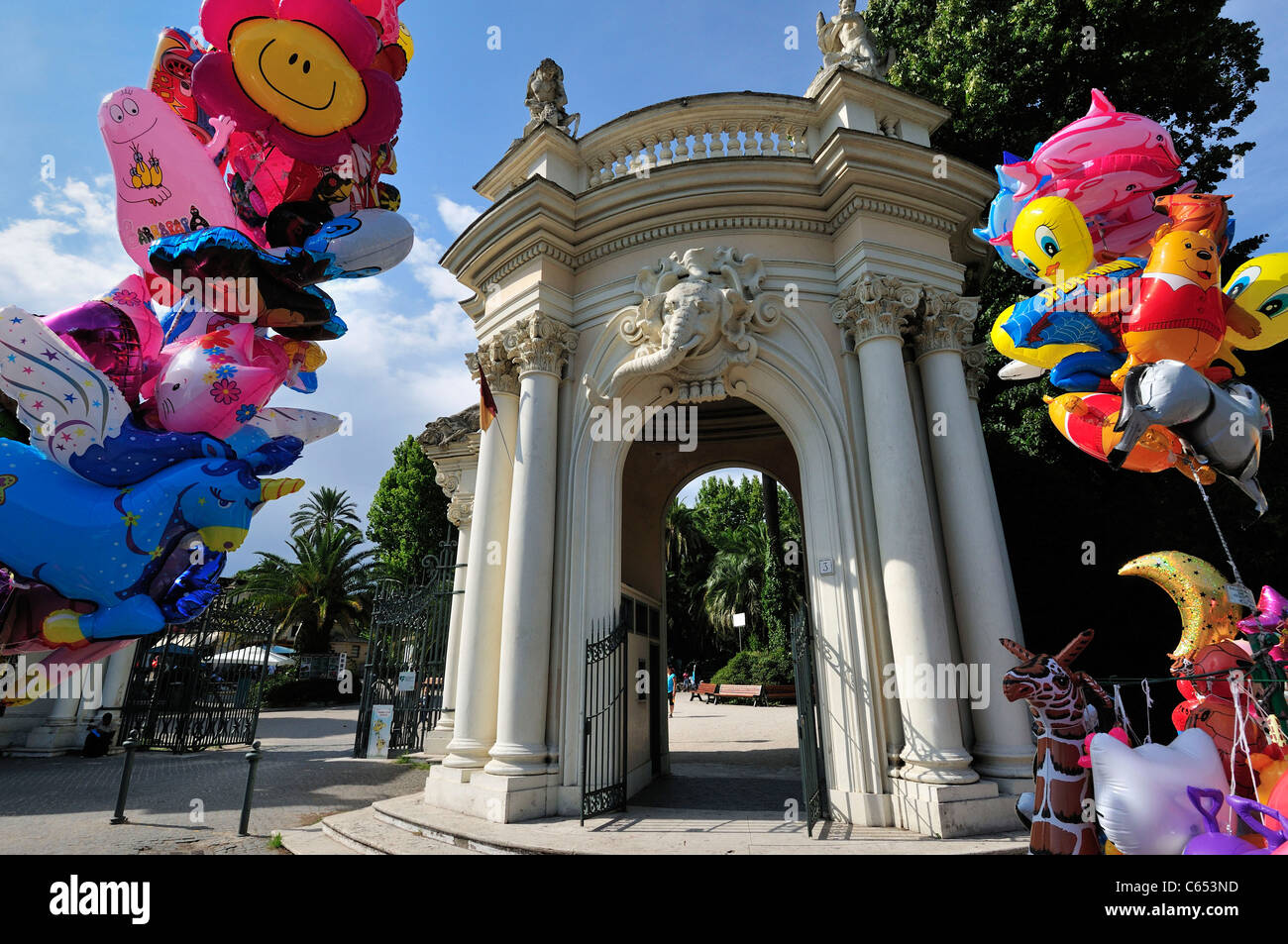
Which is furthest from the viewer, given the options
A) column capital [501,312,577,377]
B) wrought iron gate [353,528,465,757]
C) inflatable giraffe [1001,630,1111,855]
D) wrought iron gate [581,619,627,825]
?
wrought iron gate [353,528,465,757]

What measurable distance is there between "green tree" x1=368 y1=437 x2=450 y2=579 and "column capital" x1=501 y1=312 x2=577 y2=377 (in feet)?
86.9

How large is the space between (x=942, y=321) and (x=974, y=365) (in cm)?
137

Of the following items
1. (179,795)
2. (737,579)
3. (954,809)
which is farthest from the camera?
(737,579)

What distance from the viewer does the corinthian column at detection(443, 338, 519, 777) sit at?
7.96 meters

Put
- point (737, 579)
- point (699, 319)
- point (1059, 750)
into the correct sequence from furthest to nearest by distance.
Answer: point (737, 579) < point (699, 319) < point (1059, 750)

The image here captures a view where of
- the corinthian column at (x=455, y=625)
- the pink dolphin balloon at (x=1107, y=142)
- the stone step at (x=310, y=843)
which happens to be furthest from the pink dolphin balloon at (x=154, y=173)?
the corinthian column at (x=455, y=625)

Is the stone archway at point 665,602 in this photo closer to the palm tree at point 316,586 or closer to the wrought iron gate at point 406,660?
the wrought iron gate at point 406,660

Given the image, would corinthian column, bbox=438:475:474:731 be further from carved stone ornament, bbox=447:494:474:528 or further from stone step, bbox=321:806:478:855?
stone step, bbox=321:806:478:855

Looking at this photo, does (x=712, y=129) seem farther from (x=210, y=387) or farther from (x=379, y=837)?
(x=379, y=837)

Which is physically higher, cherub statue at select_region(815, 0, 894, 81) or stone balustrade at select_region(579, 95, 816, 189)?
cherub statue at select_region(815, 0, 894, 81)

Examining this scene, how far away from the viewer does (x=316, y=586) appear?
31000 millimetres

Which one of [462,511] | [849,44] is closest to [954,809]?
[849,44]

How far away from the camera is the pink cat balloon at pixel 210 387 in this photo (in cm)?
378

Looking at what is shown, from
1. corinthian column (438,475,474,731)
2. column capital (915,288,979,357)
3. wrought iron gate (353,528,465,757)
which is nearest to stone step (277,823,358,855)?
corinthian column (438,475,474,731)
